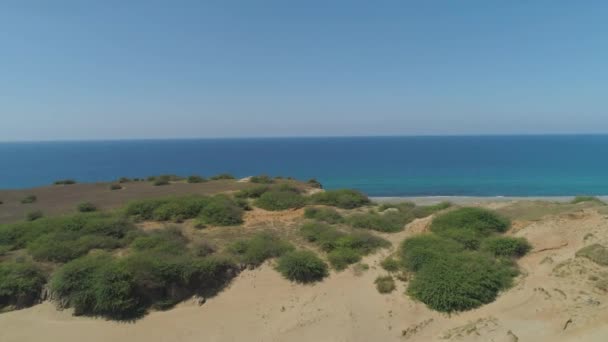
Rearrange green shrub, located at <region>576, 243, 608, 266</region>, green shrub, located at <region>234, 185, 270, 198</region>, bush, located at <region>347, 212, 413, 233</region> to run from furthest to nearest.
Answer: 1. green shrub, located at <region>234, 185, 270, 198</region>
2. bush, located at <region>347, 212, 413, 233</region>
3. green shrub, located at <region>576, 243, 608, 266</region>

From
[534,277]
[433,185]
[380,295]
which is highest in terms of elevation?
[534,277]

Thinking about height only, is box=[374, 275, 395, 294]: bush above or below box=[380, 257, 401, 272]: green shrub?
below

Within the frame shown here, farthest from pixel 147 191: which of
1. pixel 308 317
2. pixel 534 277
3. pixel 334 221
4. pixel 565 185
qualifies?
pixel 565 185

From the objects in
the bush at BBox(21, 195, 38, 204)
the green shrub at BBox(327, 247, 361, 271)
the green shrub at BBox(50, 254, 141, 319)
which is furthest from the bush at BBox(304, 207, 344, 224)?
the bush at BBox(21, 195, 38, 204)

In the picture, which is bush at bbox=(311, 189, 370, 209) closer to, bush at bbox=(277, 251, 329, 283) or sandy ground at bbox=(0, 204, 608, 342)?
bush at bbox=(277, 251, 329, 283)

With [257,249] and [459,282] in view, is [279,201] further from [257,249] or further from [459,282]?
[459,282]

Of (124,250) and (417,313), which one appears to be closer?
(417,313)

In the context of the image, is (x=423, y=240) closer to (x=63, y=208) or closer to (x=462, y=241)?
(x=462, y=241)

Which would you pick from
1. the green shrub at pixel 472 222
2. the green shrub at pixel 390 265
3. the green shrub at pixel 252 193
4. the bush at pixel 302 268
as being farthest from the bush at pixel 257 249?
the green shrub at pixel 252 193
